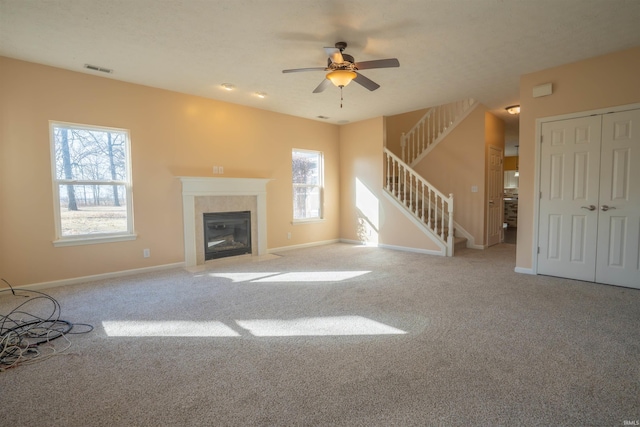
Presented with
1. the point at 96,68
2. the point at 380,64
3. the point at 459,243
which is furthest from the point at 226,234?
the point at 459,243

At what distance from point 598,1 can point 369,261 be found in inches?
163

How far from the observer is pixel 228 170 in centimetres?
567

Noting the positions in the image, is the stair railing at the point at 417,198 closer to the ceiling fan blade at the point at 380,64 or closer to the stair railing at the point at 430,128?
the stair railing at the point at 430,128

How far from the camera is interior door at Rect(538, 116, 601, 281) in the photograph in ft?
12.9

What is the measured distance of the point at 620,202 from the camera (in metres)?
3.76

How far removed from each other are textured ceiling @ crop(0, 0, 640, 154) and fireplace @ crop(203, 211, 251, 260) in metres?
2.19

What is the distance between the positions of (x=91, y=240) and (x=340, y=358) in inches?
154

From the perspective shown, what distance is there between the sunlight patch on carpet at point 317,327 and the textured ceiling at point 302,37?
285 centimetres

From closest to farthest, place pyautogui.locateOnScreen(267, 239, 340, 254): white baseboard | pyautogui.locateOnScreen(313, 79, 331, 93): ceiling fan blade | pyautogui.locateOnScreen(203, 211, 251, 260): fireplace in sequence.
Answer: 1. pyautogui.locateOnScreen(313, 79, 331, 93): ceiling fan blade
2. pyautogui.locateOnScreen(203, 211, 251, 260): fireplace
3. pyautogui.locateOnScreen(267, 239, 340, 254): white baseboard

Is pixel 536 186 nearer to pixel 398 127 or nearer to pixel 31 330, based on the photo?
pixel 398 127

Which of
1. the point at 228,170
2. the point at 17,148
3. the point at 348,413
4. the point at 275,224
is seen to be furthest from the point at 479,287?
the point at 17,148

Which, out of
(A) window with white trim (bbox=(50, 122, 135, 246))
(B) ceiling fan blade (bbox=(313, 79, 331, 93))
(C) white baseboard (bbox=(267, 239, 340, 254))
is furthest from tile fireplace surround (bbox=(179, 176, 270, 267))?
(B) ceiling fan blade (bbox=(313, 79, 331, 93))

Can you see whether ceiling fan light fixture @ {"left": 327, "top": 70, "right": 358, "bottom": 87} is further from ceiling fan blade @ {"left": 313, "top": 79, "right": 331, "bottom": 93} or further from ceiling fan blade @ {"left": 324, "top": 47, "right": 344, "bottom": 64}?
ceiling fan blade @ {"left": 313, "top": 79, "right": 331, "bottom": 93}

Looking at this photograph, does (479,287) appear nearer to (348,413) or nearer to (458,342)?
(458,342)
